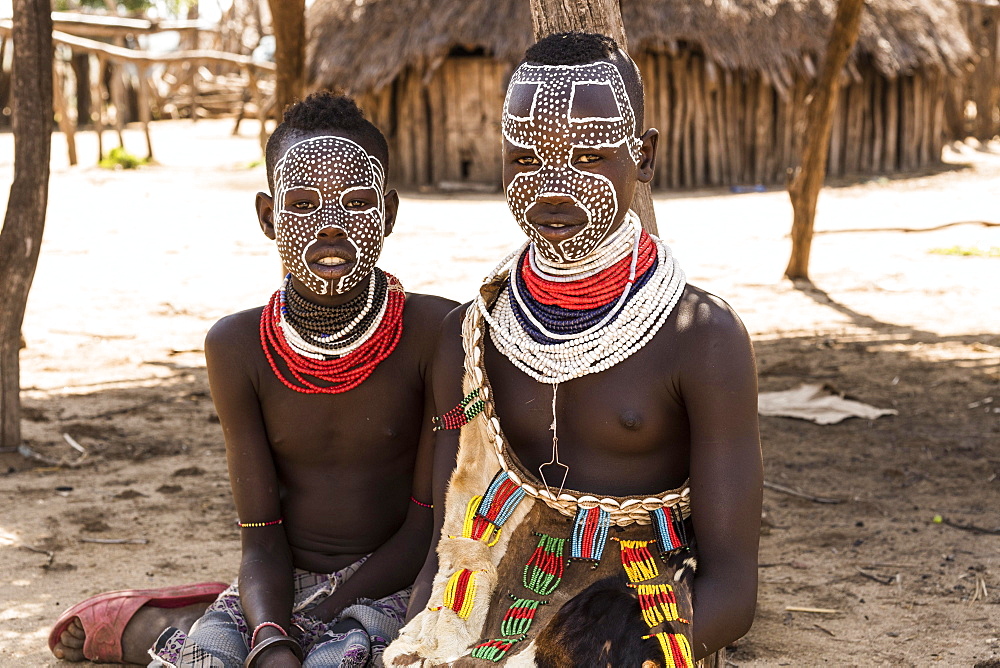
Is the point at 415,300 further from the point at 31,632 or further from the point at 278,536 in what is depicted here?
the point at 31,632

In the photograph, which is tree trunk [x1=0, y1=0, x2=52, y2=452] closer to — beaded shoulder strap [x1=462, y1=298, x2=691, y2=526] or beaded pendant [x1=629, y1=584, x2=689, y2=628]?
beaded shoulder strap [x1=462, y1=298, x2=691, y2=526]

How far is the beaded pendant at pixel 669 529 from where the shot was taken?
7.20 ft

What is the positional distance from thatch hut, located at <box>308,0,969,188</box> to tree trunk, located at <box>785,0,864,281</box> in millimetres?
6122

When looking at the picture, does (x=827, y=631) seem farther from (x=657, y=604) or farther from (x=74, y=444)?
(x=74, y=444)

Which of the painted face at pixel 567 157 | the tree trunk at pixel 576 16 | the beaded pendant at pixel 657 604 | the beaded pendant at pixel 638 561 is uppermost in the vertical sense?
the tree trunk at pixel 576 16

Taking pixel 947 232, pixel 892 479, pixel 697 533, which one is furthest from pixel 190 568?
pixel 947 232

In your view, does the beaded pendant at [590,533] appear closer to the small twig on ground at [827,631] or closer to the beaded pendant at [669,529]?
the beaded pendant at [669,529]

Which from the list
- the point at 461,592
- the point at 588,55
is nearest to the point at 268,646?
the point at 461,592

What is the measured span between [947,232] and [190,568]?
8.70m

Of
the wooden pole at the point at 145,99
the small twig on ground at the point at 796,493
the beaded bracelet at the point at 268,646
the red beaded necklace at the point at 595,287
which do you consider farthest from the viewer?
the wooden pole at the point at 145,99

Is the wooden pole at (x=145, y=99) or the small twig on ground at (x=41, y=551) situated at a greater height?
the wooden pole at (x=145, y=99)

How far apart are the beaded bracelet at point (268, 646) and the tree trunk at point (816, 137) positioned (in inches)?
236

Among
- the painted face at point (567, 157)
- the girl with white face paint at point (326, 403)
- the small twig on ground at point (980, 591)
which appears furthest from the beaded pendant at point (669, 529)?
the small twig on ground at point (980, 591)

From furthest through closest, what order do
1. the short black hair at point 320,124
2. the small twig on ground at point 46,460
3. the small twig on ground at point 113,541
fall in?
the small twig on ground at point 46,460
the small twig on ground at point 113,541
the short black hair at point 320,124
